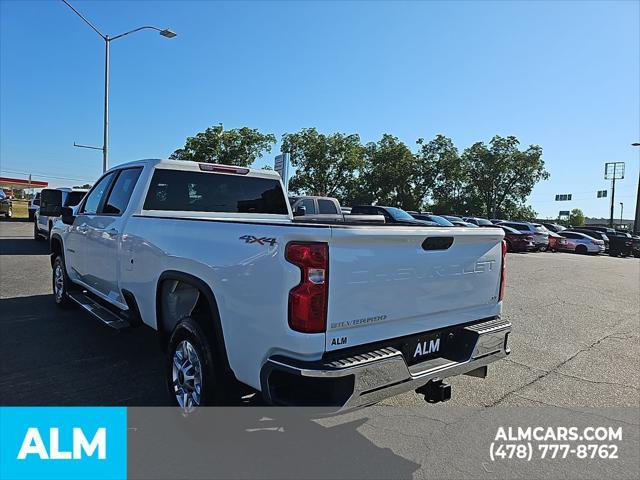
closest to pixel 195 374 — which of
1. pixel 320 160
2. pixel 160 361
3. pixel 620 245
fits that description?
pixel 160 361

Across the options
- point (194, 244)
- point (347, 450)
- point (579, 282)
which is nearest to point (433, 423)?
point (347, 450)

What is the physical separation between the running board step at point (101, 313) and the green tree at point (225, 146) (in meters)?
36.2

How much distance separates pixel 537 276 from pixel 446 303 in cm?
1242

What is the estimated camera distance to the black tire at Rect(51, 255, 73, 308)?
670cm

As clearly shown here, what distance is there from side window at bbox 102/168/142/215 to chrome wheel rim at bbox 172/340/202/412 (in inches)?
79.1

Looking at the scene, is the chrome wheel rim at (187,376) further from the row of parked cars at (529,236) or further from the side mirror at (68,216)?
A: the row of parked cars at (529,236)

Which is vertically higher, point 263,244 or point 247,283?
point 263,244

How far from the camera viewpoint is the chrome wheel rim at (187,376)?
3367 millimetres

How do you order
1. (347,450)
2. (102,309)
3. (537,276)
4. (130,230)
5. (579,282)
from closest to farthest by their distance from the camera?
1. (347,450)
2. (130,230)
3. (102,309)
4. (579,282)
5. (537,276)

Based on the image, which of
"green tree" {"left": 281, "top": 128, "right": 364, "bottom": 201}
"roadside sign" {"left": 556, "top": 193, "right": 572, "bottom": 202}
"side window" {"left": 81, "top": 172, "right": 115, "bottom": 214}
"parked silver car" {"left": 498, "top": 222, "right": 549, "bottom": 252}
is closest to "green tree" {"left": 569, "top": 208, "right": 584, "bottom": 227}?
"roadside sign" {"left": 556, "top": 193, "right": 572, "bottom": 202}

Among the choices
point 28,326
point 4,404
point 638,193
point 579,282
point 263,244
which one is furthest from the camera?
point 638,193

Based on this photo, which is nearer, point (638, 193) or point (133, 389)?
point (133, 389)

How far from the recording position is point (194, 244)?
341 centimetres

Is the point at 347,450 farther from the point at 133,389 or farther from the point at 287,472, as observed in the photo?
the point at 133,389
